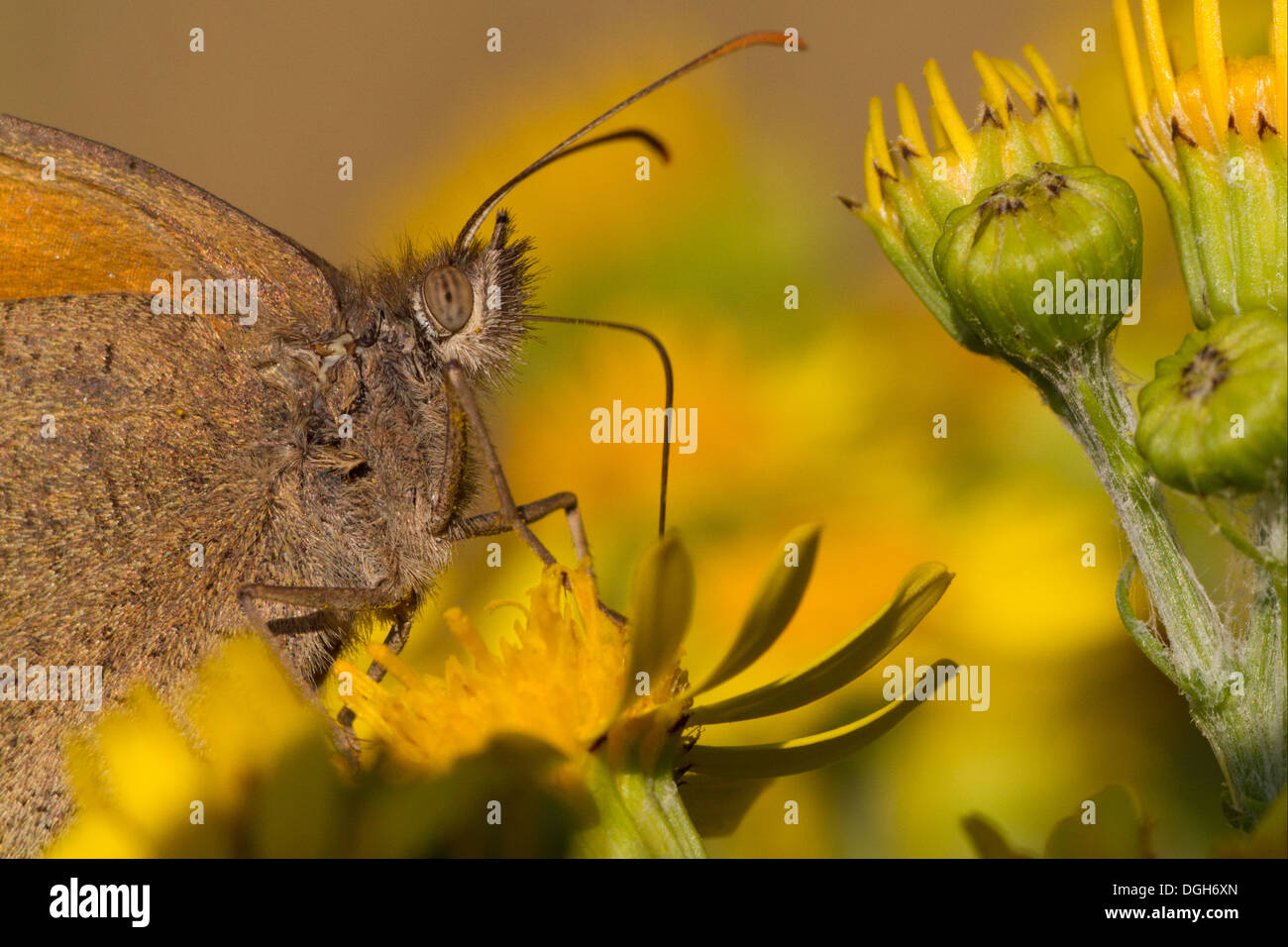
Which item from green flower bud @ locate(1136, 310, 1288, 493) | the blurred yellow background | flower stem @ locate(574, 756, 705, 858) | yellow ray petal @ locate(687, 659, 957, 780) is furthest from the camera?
the blurred yellow background

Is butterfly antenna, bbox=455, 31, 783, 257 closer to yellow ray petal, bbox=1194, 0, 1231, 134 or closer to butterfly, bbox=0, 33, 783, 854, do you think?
butterfly, bbox=0, 33, 783, 854

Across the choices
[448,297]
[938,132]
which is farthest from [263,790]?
[938,132]

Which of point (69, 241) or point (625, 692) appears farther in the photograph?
point (69, 241)

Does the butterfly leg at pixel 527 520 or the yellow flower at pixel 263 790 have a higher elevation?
the butterfly leg at pixel 527 520

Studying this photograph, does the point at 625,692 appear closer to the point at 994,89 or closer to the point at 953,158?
the point at 953,158

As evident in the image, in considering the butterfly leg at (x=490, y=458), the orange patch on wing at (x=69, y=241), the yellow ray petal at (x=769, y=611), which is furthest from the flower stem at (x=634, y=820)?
the orange patch on wing at (x=69, y=241)

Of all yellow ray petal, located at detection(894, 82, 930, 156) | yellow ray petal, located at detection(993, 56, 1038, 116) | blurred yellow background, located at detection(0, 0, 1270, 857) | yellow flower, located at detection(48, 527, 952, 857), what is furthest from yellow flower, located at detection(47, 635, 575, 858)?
yellow ray petal, located at detection(993, 56, 1038, 116)

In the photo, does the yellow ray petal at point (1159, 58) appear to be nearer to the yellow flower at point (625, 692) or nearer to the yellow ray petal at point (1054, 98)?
the yellow ray petal at point (1054, 98)
